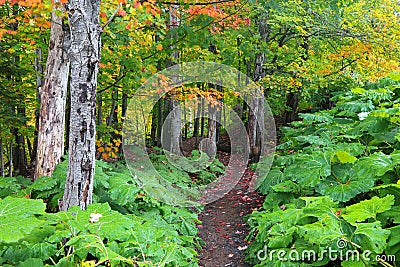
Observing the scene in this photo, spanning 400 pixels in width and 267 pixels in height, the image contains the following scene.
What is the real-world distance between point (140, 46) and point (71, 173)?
648cm

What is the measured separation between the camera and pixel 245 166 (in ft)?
46.8

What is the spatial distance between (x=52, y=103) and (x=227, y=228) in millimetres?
4249

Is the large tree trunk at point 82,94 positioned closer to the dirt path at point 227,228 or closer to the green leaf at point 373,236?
the green leaf at point 373,236

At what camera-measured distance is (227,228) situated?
6.89m

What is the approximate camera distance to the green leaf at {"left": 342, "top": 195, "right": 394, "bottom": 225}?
7.72 feet

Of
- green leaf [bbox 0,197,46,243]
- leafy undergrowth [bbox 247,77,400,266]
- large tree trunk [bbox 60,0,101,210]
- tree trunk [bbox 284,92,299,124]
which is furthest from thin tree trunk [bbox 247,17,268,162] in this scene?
green leaf [bbox 0,197,46,243]

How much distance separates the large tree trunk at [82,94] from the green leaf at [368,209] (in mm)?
2390

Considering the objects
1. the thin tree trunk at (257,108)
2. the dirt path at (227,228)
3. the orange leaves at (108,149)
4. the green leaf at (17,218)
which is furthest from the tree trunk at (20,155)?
the green leaf at (17,218)

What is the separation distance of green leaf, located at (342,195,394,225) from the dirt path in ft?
9.14

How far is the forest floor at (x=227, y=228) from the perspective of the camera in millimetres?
5309

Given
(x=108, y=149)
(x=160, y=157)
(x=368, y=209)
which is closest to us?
(x=368, y=209)

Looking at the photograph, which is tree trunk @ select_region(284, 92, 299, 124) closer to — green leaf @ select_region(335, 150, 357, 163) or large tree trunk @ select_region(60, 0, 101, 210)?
green leaf @ select_region(335, 150, 357, 163)

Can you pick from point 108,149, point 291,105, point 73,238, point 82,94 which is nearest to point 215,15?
point 108,149

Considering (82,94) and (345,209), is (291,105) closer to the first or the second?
(345,209)
